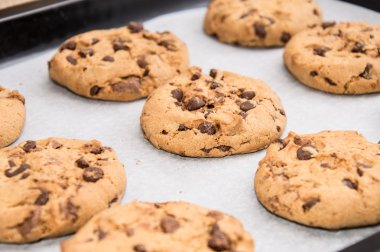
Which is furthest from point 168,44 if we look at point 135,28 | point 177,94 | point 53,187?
point 53,187

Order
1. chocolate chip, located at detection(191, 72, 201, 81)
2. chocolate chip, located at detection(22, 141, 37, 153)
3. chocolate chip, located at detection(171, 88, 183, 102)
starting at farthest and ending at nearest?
chocolate chip, located at detection(191, 72, 201, 81) < chocolate chip, located at detection(171, 88, 183, 102) < chocolate chip, located at detection(22, 141, 37, 153)

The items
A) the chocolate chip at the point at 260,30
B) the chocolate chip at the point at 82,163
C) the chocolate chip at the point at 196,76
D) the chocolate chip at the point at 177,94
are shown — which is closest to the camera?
the chocolate chip at the point at 82,163

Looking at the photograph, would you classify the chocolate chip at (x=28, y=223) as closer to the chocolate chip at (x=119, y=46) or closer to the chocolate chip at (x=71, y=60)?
the chocolate chip at (x=71, y=60)

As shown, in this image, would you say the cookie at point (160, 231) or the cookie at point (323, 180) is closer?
the cookie at point (160, 231)

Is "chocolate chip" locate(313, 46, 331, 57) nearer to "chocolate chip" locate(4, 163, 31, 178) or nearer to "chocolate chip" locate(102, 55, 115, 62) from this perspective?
"chocolate chip" locate(102, 55, 115, 62)

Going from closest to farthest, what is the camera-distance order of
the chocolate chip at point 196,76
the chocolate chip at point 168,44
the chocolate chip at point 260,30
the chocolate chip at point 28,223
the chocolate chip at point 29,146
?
the chocolate chip at point 28,223 → the chocolate chip at point 29,146 → the chocolate chip at point 196,76 → the chocolate chip at point 168,44 → the chocolate chip at point 260,30

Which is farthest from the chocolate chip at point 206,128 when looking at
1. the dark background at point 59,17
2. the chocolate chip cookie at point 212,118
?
the dark background at point 59,17

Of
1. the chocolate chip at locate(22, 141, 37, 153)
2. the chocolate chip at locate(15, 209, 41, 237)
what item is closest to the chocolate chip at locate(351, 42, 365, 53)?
the chocolate chip at locate(22, 141, 37, 153)
